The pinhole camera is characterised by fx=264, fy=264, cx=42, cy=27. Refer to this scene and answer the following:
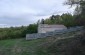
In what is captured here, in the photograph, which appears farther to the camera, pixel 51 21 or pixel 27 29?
pixel 51 21

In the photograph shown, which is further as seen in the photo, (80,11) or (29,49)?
(29,49)

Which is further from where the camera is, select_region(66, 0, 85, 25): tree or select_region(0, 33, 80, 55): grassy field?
select_region(0, 33, 80, 55): grassy field

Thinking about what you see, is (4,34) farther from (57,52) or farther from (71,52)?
(71,52)

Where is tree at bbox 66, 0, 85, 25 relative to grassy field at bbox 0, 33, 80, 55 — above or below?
above

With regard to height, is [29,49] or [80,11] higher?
[80,11]

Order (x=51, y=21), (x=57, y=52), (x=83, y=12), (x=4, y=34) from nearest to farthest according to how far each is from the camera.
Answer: (x=83, y=12)
(x=57, y=52)
(x=4, y=34)
(x=51, y=21)

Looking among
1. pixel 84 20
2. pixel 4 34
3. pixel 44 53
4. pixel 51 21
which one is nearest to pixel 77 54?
pixel 84 20

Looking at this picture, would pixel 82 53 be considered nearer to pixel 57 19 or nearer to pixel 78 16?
pixel 78 16

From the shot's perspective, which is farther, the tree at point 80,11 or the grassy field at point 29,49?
the grassy field at point 29,49

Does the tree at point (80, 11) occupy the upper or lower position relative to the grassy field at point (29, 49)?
upper

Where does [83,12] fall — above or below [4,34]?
above

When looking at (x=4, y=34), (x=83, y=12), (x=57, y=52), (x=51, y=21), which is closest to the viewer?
(x=83, y=12)

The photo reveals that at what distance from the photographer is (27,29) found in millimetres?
77812

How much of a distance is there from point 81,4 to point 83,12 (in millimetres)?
1354
